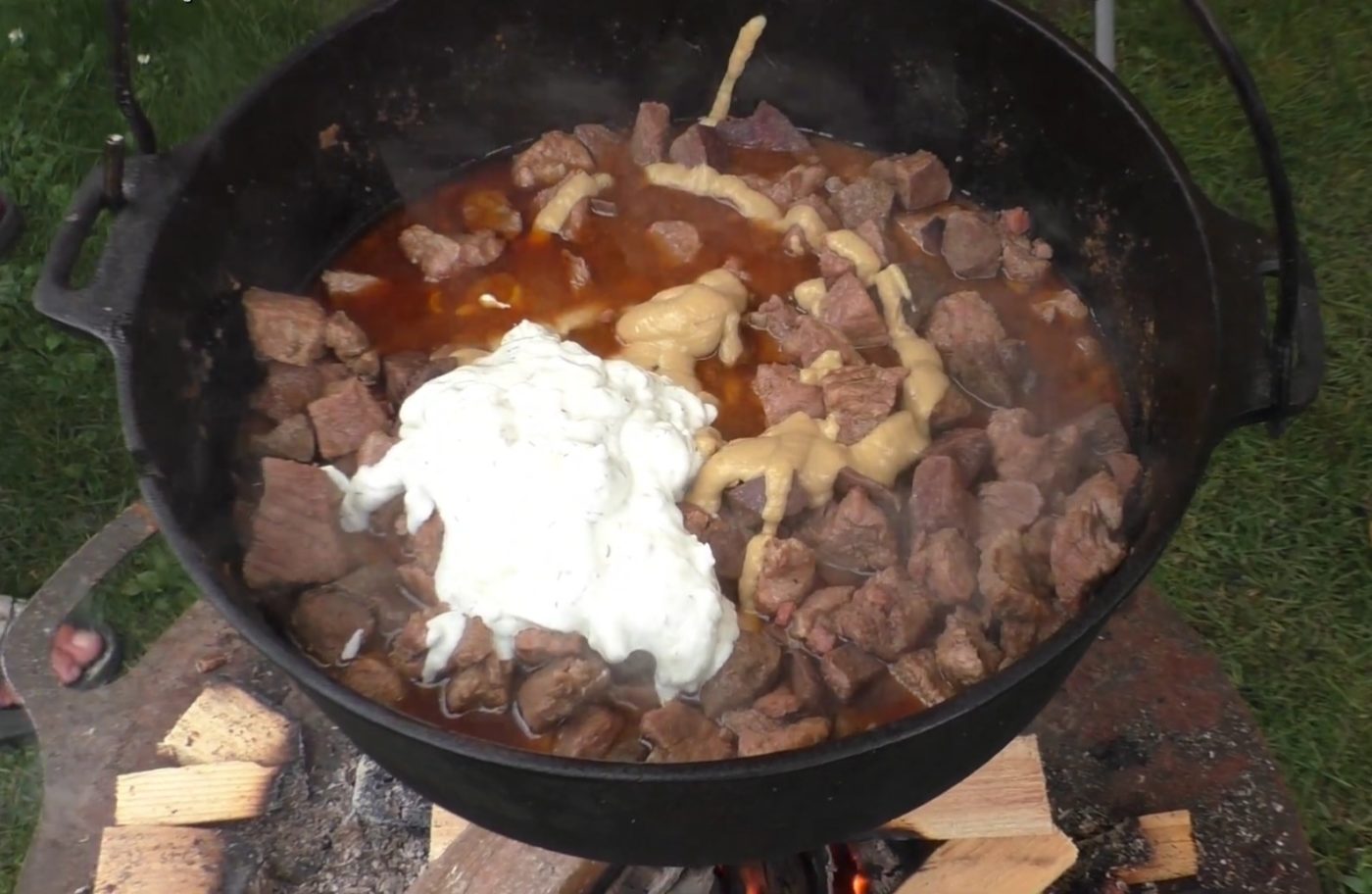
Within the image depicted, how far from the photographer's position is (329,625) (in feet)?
6.77

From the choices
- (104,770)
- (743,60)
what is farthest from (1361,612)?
(104,770)

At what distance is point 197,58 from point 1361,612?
419 cm

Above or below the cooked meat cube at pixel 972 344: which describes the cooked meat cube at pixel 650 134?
above

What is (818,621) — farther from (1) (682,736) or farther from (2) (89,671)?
(2) (89,671)

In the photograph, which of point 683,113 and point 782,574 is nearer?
point 782,574

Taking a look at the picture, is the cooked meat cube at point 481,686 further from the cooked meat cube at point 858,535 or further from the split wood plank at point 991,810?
the split wood plank at point 991,810

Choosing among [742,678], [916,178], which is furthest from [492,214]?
[742,678]

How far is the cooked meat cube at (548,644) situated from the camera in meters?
1.98

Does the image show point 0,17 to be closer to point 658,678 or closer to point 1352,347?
point 658,678

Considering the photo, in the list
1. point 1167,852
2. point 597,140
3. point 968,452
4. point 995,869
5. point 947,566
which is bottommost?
point 1167,852

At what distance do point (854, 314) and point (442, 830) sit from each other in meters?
1.32

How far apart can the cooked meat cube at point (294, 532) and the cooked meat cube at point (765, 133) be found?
1290mm

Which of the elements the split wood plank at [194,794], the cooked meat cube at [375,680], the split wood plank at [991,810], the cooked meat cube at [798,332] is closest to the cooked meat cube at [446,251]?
the cooked meat cube at [798,332]

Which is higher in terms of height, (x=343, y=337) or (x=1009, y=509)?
(x=343, y=337)
